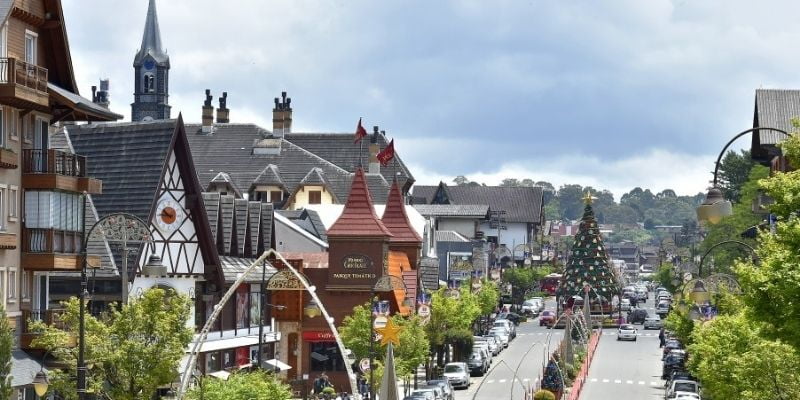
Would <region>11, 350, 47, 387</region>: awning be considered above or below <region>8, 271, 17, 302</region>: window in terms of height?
below

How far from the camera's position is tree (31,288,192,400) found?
4503cm

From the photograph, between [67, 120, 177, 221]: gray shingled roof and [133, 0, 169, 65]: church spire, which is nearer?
[67, 120, 177, 221]: gray shingled roof

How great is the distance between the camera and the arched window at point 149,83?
176575mm

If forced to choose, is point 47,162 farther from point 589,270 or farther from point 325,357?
point 589,270

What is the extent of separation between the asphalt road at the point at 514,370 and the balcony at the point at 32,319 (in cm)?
2117

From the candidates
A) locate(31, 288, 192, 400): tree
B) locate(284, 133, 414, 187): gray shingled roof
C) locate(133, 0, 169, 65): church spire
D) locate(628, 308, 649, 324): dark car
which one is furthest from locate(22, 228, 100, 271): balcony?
locate(133, 0, 169, 65): church spire

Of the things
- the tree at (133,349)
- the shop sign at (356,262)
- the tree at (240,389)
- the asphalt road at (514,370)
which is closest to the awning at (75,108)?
the tree at (133,349)

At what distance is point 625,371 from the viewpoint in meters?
98.8

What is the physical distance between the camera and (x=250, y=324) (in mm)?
80812

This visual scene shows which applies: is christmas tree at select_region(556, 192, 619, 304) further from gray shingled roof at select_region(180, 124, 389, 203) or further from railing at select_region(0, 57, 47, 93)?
railing at select_region(0, 57, 47, 93)

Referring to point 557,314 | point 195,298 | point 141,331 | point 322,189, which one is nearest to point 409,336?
point 195,298

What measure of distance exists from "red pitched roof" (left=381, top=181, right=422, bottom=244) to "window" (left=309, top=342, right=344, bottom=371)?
51.6ft

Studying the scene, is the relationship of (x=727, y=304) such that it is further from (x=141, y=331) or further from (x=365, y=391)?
(x=141, y=331)

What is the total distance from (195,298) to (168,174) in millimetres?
5651
